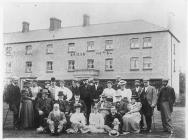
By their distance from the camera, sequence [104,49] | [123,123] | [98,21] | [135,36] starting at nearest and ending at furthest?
[123,123] < [98,21] < [104,49] < [135,36]

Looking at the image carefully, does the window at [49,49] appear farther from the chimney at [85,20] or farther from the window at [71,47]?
the chimney at [85,20]

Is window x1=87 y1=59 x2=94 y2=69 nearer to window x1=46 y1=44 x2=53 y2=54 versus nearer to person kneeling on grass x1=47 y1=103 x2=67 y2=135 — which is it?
window x1=46 y1=44 x2=53 y2=54

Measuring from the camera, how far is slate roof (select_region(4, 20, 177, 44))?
713 cm

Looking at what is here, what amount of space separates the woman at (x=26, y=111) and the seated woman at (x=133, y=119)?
6.41 feet

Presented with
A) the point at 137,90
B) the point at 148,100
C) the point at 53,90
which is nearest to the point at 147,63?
the point at 137,90

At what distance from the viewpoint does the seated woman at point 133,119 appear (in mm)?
5773

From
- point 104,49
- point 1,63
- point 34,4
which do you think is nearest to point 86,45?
point 104,49

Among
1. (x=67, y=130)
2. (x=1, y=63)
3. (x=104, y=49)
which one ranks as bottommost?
(x=67, y=130)

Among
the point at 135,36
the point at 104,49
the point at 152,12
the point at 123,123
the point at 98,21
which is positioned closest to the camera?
the point at 123,123

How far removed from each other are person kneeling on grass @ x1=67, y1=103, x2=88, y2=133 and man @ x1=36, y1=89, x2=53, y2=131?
1.76 ft

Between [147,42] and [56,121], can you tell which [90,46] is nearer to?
[147,42]

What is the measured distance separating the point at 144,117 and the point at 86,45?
257 centimetres

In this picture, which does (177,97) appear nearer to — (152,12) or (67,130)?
(152,12)

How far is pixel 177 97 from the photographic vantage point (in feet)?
20.3
